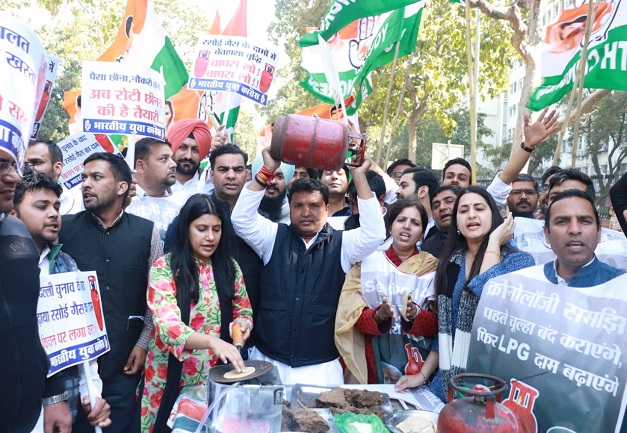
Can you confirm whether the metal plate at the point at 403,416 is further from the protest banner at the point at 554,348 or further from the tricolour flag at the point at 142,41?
the tricolour flag at the point at 142,41

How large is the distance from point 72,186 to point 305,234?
9.18 ft

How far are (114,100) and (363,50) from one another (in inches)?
135

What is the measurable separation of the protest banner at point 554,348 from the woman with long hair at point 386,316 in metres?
0.56

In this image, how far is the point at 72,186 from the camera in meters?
5.04

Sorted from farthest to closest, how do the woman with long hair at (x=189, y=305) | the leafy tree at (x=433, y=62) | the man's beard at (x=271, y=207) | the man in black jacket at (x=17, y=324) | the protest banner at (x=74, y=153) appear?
the leafy tree at (x=433, y=62), the protest banner at (x=74, y=153), the man's beard at (x=271, y=207), the woman with long hair at (x=189, y=305), the man in black jacket at (x=17, y=324)

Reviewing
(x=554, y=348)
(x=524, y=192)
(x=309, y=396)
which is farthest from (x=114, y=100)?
(x=524, y=192)

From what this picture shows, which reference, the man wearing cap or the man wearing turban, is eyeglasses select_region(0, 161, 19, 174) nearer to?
the man wearing cap

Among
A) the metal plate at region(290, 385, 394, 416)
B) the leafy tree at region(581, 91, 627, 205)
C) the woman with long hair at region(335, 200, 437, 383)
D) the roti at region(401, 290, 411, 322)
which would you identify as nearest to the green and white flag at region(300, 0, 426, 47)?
the woman with long hair at region(335, 200, 437, 383)

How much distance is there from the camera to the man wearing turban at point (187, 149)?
17.1 feet

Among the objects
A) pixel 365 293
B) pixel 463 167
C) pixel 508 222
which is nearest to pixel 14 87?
pixel 365 293

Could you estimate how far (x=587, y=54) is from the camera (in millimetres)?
4723

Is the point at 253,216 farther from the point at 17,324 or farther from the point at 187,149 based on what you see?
the point at 187,149

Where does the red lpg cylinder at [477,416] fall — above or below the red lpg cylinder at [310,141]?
below

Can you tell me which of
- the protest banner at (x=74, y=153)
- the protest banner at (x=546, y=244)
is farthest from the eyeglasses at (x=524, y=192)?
the protest banner at (x=74, y=153)
